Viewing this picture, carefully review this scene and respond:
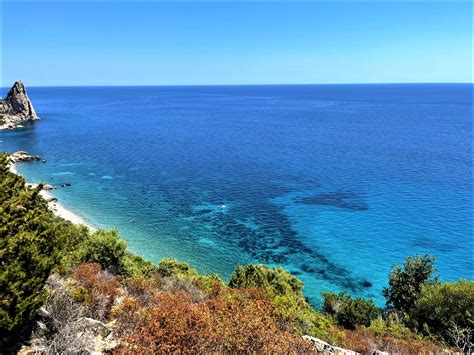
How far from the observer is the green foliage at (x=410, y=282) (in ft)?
110

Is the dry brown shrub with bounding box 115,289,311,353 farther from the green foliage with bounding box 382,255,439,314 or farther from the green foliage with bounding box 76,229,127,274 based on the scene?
the green foliage with bounding box 382,255,439,314

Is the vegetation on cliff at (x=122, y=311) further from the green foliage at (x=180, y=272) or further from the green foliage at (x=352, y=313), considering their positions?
the green foliage at (x=180, y=272)

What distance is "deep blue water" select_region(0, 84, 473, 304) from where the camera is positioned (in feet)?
154

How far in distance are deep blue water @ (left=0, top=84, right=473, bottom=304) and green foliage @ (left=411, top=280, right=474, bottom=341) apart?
42.8 ft

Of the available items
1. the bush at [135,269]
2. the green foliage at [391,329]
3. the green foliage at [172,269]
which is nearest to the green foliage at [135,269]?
the bush at [135,269]

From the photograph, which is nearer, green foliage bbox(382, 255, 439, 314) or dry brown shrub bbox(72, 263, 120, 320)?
dry brown shrub bbox(72, 263, 120, 320)

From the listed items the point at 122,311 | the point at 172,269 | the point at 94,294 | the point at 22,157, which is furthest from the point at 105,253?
the point at 22,157

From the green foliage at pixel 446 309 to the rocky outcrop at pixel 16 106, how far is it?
17013 centimetres

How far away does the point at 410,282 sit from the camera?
3406 centimetres

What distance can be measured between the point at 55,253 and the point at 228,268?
30.5 meters

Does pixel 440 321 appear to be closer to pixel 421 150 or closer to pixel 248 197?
pixel 248 197

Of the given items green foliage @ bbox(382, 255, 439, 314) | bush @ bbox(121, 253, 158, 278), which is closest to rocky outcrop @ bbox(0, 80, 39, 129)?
bush @ bbox(121, 253, 158, 278)

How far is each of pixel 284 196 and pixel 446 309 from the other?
1602 inches

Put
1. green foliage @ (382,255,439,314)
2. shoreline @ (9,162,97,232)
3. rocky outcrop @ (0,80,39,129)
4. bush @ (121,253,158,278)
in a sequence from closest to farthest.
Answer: bush @ (121,253,158,278)
green foliage @ (382,255,439,314)
shoreline @ (9,162,97,232)
rocky outcrop @ (0,80,39,129)
